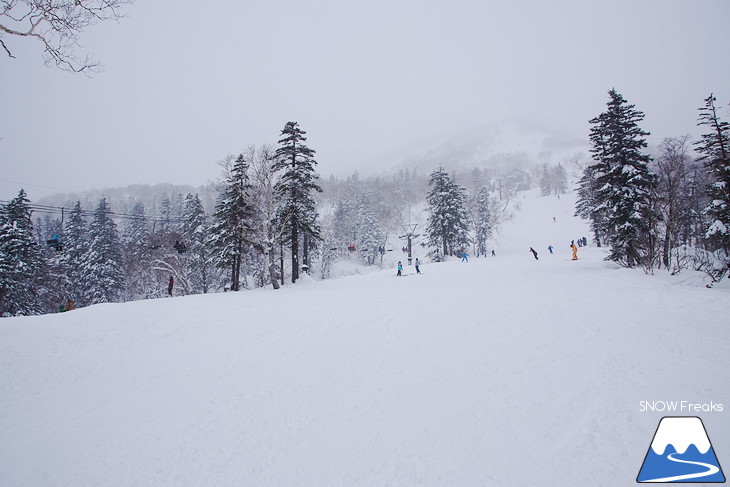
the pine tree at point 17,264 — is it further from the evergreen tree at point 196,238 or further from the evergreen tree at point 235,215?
the evergreen tree at point 235,215

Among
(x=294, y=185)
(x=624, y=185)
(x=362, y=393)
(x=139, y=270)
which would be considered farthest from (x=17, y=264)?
(x=624, y=185)

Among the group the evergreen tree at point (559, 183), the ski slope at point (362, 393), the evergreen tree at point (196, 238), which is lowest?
the ski slope at point (362, 393)

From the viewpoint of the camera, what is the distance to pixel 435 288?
55.8 ft

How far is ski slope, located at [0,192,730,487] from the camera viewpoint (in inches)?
159

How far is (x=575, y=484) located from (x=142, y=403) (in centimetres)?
727

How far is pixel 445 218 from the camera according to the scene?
42875mm

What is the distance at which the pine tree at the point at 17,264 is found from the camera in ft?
82.3

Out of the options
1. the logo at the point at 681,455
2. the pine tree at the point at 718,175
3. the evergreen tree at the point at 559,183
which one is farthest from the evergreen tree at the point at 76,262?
the evergreen tree at the point at 559,183

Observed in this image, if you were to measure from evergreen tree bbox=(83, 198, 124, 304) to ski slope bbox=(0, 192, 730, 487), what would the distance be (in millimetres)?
31095

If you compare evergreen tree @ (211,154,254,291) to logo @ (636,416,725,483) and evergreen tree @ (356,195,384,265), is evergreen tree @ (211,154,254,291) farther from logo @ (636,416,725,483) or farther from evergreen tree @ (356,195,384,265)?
evergreen tree @ (356,195,384,265)

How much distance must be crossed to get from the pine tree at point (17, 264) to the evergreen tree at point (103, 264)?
18.7ft

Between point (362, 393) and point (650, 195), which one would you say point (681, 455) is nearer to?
point (362, 393)

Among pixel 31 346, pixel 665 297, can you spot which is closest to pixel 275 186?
pixel 31 346

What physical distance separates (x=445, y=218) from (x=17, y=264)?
146 ft
